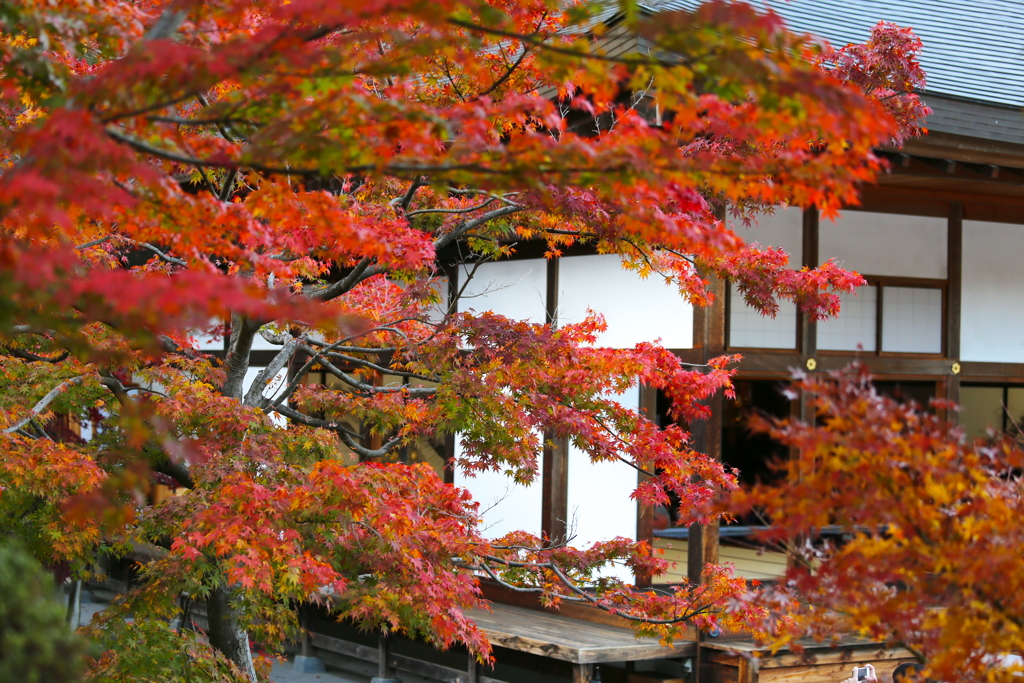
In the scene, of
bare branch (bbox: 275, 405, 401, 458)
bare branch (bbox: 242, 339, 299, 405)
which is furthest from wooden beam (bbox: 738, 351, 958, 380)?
bare branch (bbox: 242, 339, 299, 405)

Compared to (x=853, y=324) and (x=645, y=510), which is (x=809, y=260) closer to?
(x=853, y=324)

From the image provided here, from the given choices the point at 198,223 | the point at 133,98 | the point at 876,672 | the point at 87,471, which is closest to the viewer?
the point at 133,98

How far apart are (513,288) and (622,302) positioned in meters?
1.21

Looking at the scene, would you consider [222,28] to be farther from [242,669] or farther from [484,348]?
[242,669]

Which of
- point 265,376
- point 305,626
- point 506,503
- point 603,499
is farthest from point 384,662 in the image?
point 265,376

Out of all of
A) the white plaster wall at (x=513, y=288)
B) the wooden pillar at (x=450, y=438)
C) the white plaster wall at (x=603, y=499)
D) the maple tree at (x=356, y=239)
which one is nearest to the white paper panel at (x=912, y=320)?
Result: the maple tree at (x=356, y=239)

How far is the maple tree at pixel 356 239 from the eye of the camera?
2285 millimetres

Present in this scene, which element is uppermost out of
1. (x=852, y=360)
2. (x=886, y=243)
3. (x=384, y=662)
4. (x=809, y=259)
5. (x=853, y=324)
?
(x=886, y=243)

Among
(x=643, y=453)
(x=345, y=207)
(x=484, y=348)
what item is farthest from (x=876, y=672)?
(x=345, y=207)

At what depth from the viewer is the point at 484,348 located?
202 inches

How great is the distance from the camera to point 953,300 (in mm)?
8398

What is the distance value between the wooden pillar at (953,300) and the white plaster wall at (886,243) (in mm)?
55

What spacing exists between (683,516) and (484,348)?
1386 mm

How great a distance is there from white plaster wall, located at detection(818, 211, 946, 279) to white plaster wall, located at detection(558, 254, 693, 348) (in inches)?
55.8
